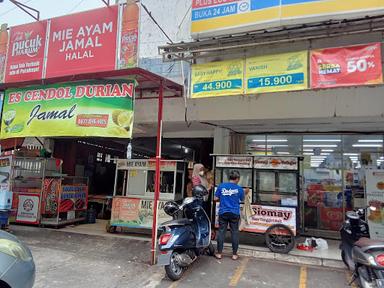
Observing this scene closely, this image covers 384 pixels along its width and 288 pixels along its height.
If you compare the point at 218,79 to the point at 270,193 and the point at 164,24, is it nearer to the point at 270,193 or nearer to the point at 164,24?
the point at 270,193

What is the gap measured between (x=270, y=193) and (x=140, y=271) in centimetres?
358

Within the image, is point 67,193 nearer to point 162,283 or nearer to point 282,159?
point 162,283

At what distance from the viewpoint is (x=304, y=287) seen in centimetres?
560

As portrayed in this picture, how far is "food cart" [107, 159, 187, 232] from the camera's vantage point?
351 inches


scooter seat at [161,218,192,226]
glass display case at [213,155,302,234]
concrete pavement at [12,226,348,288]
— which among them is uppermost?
glass display case at [213,155,302,234]

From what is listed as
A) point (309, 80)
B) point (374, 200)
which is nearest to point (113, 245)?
point (309, 80)

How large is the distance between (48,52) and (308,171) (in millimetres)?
7693

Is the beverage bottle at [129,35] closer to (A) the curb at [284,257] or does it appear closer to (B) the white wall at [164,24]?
(B) the white wall at [164,24]

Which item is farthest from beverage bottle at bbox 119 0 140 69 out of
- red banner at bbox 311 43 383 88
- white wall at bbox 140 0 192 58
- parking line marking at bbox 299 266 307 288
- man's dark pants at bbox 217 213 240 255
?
parking line marking at bbox 299 266 307 288

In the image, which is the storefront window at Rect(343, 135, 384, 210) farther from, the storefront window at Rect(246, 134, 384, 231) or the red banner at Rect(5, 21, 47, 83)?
the red banner at Rect(5, 21, 47, 83)

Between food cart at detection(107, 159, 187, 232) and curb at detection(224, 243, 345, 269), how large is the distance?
2264mm

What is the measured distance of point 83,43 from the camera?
311 inches

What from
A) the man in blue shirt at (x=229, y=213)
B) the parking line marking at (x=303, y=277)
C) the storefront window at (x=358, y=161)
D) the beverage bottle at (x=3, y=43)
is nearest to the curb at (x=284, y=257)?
the parking line marking at (x=303, y=277)

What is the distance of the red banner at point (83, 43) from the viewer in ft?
25.0
